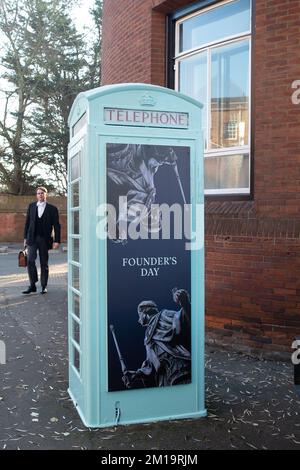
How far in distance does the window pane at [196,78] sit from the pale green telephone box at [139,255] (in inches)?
130

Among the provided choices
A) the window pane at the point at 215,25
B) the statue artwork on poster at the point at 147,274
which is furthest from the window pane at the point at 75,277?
the window pane at the point at 215,25

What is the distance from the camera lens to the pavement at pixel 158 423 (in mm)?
3926

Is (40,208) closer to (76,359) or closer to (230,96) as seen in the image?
(230,96)

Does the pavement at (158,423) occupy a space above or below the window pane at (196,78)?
below

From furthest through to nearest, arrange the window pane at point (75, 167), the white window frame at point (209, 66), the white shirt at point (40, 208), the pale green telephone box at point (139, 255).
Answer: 1. the white shirt at point (40, 208)
2. the white window frame at point (209, 66)
3. the window pane at point (75, 167)
4. the pale green telephone box at point (139, 255)

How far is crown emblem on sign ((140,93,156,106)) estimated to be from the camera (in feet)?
13.6

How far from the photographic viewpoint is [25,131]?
96.7ft

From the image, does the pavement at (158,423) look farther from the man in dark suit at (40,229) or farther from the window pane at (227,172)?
the man in dark suit at (40,229)

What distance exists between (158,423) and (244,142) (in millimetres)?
3906

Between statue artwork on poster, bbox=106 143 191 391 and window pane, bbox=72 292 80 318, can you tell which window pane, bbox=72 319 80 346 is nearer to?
window pane, bbox=72 292 80 318

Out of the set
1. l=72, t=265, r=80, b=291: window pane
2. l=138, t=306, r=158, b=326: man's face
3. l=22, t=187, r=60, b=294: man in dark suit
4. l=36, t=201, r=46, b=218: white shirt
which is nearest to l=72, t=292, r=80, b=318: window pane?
l=72, t=265, r=80, b=291: window pane

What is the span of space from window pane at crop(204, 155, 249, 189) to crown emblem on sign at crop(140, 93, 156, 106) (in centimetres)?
283

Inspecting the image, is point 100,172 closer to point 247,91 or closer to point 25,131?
point 247,91
